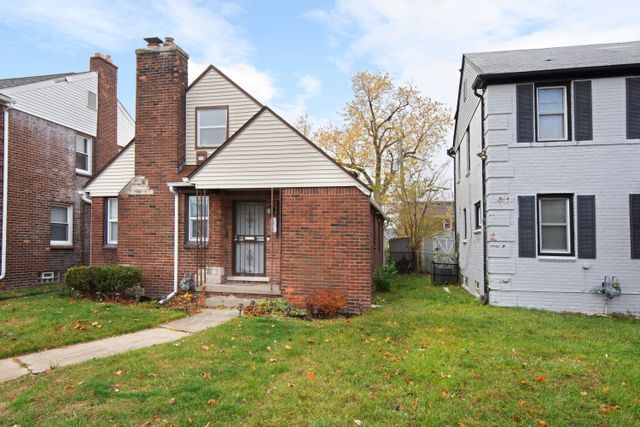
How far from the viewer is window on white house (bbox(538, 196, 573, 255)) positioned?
10055mm

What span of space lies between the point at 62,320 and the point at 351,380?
604 centimetres

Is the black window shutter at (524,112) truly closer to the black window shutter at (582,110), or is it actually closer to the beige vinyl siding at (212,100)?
the black window shutter at (582,110)

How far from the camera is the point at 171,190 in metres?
11.0

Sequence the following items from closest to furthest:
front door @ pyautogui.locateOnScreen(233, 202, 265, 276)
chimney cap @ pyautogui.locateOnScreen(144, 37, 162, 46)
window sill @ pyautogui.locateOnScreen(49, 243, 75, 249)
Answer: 1. front door @ pyautogui.locateOnScreen(233, 202, 265, 276)
2. chimney cap @ pyautogui.locateOnScreen(144, 37, 162, 46)
3. window sill @ pyautogui.locateOnScreen(49, 243, 75, 249)

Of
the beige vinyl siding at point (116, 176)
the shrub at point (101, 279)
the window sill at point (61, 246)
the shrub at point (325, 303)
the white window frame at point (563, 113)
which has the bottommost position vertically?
the shrub at point (325, 303)

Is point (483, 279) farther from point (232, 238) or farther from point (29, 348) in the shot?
point (29, 348)

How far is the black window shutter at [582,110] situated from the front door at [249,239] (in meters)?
7.98

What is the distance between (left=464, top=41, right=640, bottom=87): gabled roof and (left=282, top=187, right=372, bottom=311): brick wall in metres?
4.78

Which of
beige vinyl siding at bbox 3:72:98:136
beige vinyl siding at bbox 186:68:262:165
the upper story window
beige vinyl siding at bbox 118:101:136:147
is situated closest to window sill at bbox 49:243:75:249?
beige vinyl siding at bbox 3:72:98:136

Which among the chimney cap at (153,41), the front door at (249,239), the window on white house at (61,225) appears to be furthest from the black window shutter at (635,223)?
the window on white house at (61,225)

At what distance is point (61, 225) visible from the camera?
48.5 ft

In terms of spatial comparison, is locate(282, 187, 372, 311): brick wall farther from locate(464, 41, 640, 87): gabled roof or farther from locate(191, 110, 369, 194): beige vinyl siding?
locate(464, 41, 640, 87): gabled roof

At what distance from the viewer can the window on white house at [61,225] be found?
47.5ft

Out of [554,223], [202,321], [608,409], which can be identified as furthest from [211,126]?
[608,409]
